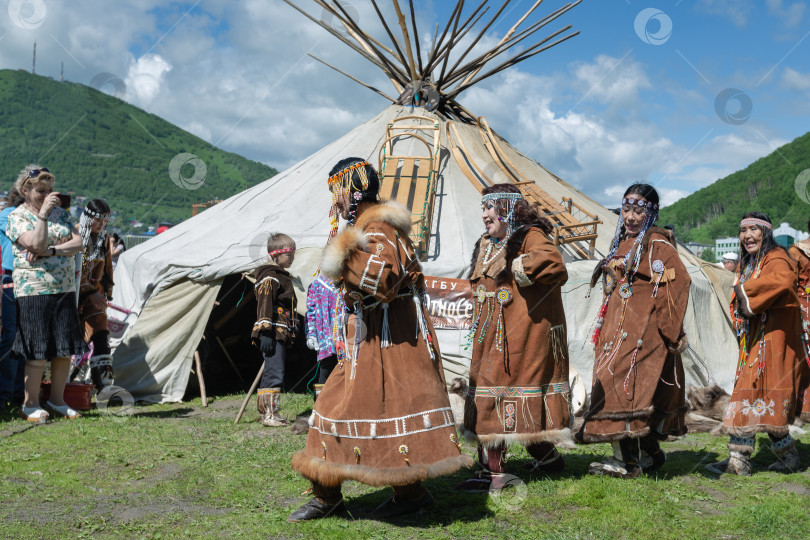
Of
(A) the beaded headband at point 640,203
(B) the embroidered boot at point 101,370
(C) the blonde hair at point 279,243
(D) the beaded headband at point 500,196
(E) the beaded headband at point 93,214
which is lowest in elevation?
(B) the embroidered boot at point 101,370

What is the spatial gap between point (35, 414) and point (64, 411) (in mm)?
340

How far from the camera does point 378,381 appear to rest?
3492mm

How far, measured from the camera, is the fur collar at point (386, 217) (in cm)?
360

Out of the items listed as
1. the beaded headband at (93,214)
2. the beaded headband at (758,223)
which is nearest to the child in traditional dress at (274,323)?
Answer: the beaded headband at (93,214)

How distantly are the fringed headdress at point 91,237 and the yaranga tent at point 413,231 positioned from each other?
90cm

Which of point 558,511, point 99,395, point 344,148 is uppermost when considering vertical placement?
point 344,148

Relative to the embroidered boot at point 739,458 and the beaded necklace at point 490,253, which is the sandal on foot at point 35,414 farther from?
the embroidered boot at point 739,458

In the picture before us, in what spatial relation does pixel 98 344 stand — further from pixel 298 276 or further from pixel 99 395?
pixel 298 276

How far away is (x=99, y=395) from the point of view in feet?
24.4

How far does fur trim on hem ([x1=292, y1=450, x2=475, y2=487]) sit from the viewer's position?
3.37 meters

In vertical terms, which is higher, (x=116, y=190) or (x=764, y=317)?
(x=116, y=190)

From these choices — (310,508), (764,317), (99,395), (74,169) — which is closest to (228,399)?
(99,395)

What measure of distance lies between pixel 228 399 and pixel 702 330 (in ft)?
18.4

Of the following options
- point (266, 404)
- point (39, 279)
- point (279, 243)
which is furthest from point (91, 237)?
point (266, 404)
